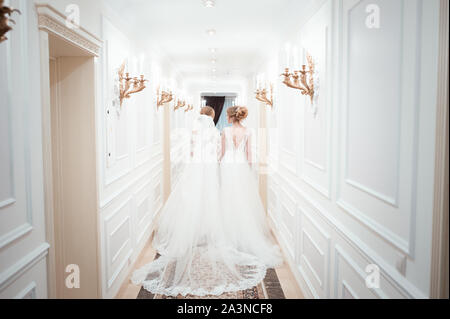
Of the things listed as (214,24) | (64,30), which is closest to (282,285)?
(64,30)

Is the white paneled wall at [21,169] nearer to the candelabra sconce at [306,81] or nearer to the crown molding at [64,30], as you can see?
the crown molding at [64,30]

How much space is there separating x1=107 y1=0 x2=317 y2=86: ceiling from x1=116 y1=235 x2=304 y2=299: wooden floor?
2.67 m

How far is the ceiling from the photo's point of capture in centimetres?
365

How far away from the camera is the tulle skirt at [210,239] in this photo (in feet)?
11.2

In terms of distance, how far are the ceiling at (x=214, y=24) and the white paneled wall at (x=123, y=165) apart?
0.35 meters

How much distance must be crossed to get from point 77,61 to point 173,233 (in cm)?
245

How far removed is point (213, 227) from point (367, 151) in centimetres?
279

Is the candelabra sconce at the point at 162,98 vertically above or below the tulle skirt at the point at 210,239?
above

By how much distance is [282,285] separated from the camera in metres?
3.48

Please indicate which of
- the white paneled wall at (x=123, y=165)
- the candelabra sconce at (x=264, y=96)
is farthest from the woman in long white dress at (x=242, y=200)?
the white paneled wall at (x=123, y=165)

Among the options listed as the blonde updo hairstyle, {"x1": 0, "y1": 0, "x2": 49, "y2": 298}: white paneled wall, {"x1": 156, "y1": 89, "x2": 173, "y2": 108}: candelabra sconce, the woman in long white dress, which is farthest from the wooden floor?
{"x1": 156, "y1": 89, "x2": 173, "y2": 108}: candelabra sconce

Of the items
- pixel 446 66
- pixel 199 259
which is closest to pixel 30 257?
pixel 446 66

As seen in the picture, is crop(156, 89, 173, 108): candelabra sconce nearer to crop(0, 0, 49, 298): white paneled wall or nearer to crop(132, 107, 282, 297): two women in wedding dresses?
crop(132, 107, 282, 297): two women in wedding dresses

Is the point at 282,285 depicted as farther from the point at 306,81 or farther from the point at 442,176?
the point at 442,176
